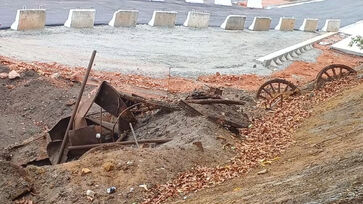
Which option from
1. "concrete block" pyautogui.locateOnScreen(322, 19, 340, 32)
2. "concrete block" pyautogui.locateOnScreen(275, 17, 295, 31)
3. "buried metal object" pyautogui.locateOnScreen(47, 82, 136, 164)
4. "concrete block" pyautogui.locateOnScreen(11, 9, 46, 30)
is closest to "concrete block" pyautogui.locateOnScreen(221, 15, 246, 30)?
"concrete block" pyautogui.locateOnScreen(275, 17, 295, 31)

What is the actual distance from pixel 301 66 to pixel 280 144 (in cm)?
1388

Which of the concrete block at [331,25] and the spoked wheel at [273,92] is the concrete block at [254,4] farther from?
the spoked wheel at [273,92]

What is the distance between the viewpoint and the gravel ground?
1880cm

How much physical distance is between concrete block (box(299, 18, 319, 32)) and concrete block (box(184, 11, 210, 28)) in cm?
894

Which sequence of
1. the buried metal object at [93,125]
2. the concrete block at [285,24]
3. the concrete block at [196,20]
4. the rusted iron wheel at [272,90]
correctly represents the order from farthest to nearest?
the concrete block at [285,24], the concrete block at [196,20], the rusted iron wheel at [272,90], the buried metal object at [93,125]

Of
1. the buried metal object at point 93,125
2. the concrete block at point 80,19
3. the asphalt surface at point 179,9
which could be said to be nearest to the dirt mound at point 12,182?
the buried metal object at point 93,125

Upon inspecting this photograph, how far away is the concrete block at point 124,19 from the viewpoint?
26.0 m

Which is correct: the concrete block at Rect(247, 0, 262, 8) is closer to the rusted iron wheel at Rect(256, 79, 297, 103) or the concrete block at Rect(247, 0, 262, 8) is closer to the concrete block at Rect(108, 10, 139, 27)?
the concrete block at Rect(108, 10, 139, 27)

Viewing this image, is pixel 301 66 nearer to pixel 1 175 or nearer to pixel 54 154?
pixel 54 154

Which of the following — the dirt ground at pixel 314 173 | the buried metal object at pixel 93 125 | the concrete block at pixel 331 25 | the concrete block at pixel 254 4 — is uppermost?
the dirt ground at pixel 314 173

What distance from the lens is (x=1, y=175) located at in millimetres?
8461

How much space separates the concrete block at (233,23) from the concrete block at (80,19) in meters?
9.11

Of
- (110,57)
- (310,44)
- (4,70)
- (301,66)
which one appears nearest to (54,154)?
(4,70)

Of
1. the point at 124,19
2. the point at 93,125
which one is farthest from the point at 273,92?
the point at 124,19
